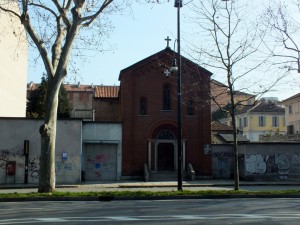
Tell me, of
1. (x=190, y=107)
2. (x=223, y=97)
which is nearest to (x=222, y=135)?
(x=190, y=107)

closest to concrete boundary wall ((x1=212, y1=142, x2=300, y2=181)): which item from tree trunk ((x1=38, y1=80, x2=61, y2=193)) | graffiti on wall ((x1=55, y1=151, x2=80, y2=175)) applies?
graffiti on wall ((x1=55, y1=151, x2=80, y2=175))

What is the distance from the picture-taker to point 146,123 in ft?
117

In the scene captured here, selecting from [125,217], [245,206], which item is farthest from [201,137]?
[125,217]

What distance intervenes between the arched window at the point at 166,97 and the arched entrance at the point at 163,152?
2.10 meters

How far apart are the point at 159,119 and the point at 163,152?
275 cm

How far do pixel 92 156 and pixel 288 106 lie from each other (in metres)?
42.8

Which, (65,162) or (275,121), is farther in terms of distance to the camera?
(275,121)

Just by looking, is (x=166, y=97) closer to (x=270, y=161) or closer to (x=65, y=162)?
(x=270, y=161)

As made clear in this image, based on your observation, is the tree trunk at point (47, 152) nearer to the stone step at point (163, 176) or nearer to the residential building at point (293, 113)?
the stone step at point (163, 176)

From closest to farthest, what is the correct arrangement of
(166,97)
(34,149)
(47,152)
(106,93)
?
(47,152) < (34,149) < (166,97) < (106,93)

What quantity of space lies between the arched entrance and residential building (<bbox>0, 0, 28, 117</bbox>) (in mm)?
12782

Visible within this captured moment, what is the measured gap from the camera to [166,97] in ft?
121

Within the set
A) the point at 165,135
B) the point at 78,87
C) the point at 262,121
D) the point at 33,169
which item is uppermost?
the point at 78,87

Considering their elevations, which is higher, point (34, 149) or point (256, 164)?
point (34, 149)
